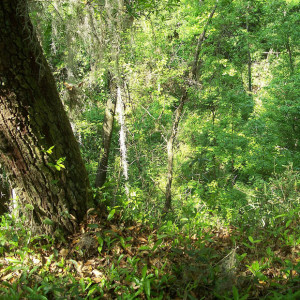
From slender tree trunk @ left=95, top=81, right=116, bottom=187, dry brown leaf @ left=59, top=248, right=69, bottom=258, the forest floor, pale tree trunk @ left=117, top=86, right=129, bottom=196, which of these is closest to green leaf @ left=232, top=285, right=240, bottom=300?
the forest floor

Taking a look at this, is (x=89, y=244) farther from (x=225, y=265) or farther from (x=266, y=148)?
(x=266, y=148)

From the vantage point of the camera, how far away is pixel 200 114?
568 inches

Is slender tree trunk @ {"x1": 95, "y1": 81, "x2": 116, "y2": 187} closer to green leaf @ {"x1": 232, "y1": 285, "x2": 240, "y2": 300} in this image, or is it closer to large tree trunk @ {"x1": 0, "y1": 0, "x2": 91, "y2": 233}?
large tree trunk @ {"x1": 0, "y1": 0, "x2": 91, "y2": 233}

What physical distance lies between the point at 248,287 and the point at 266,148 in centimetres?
1050

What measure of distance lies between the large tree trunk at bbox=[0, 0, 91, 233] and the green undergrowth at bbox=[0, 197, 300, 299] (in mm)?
238

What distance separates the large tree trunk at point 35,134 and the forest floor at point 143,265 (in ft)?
0.81

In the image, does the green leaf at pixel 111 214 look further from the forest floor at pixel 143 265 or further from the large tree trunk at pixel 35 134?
the large tree trunk at pixel 35 134

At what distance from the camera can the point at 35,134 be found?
1998 mm

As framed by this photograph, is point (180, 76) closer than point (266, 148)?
Yes

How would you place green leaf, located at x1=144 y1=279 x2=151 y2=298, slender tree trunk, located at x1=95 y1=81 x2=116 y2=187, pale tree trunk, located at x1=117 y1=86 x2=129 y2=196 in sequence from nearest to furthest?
green leaf, located at x1=144 y1=279 x2=151 y2=298 < pale tree trunk, located at x1=117 y1=86 x2=129 y2=196 < slender tree trunk, located at x1=95 y1=81 x2=116 y2=187

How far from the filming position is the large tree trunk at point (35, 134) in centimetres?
182

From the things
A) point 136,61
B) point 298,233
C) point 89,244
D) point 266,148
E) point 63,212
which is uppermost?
point 136,61

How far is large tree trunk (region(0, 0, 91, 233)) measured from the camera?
182cm

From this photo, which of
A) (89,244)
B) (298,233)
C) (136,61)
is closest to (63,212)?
(89,244)
